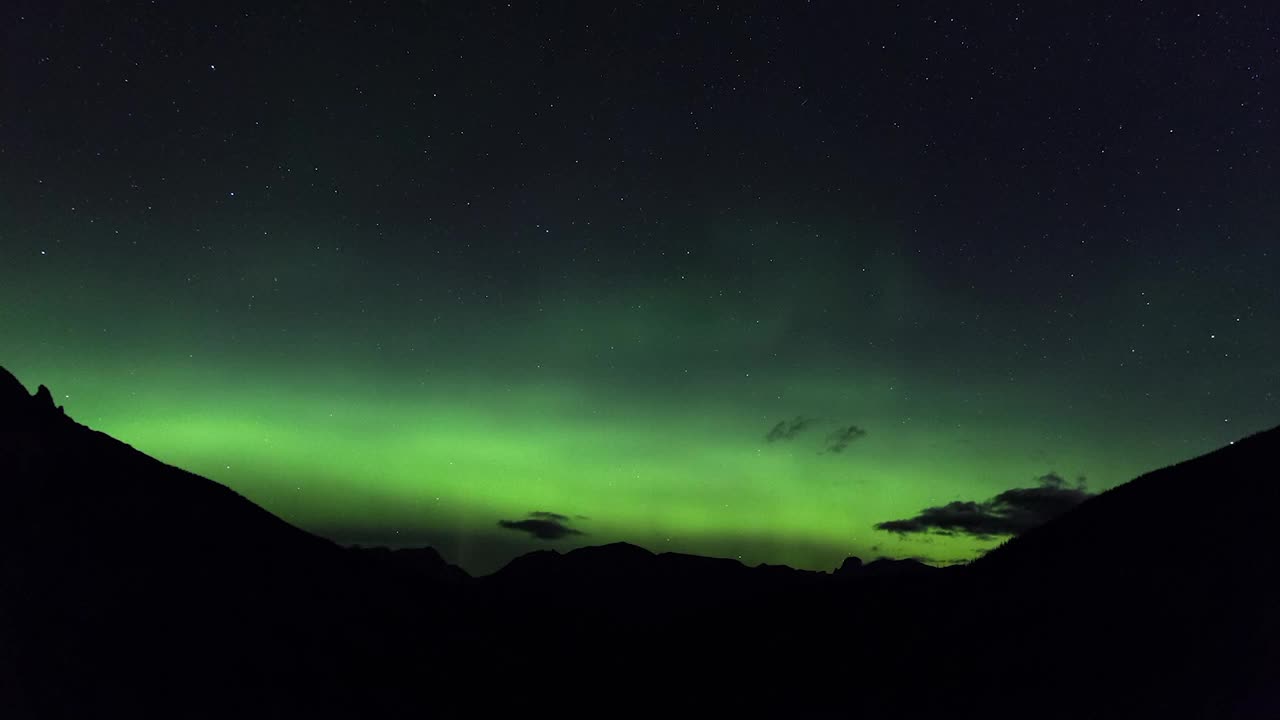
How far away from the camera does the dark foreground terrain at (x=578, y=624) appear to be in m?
49.0

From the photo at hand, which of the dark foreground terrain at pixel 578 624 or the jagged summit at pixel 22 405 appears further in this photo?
the jagged summit at pixel 22 405

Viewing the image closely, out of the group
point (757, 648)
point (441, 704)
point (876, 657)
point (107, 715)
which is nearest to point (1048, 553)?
point (876, 657)

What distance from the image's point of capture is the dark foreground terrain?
49000mm

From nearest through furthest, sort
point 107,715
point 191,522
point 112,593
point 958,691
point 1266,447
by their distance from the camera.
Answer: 1. point 958,691
2. point 1266,447
3. point 107,715
4. point 112,593
5. point 191,522

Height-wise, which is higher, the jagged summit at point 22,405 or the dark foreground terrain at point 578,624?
the jagged summit at point 22,405

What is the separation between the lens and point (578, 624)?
5108 inches

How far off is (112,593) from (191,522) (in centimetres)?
2303

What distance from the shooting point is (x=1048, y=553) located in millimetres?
67188

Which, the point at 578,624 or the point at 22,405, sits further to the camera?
the point at 578,624

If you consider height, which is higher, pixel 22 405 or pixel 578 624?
pixel 22 405

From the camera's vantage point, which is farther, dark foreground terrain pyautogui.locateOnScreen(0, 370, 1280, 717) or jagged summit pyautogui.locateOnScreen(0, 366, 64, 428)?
jagged summit pyautogui.locateOnScreen(0, 366, 64, 428)

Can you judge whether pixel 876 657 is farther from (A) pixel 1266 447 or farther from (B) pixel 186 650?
(B) pixel 186 650

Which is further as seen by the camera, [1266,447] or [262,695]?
[262,695]

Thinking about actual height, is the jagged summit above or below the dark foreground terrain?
above
